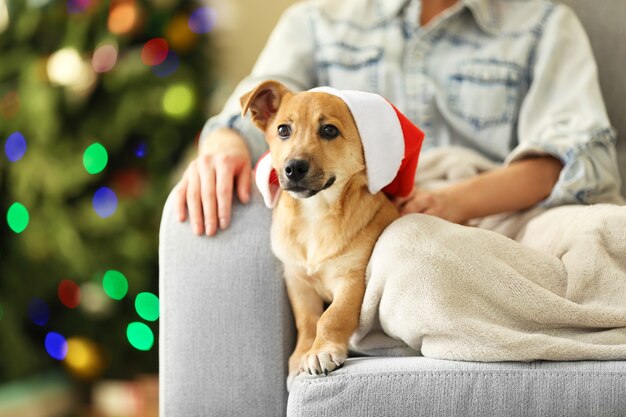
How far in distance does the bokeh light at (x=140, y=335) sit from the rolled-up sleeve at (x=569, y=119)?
109 cm

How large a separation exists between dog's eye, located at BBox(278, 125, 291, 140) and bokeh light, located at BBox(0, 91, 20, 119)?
41.0 inches

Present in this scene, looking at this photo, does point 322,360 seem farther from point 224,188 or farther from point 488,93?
point 488,93

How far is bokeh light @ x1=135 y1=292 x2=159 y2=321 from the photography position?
2.01 metres

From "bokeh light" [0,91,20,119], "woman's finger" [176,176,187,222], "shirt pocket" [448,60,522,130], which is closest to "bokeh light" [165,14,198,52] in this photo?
"bokeh light" [0,91,20,119]

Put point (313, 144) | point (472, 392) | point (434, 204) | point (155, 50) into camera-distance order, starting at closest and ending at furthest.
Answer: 1. point (472, 392)
2. point (313, 144)
3. point (434, 204)
4. point (155, 50)

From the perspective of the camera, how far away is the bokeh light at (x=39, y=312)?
2.02 m

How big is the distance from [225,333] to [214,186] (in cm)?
24

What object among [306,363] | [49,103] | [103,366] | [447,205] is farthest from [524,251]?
[103,366]

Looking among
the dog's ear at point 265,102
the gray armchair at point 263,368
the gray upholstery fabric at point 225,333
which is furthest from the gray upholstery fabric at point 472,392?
the dog's ear at point 265,102

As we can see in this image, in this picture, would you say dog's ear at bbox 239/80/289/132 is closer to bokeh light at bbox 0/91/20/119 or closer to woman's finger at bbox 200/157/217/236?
woman's finger at bbox 200/157/217/236

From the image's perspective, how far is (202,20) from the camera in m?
2.07

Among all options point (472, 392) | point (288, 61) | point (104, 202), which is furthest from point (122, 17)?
point (472, 392)

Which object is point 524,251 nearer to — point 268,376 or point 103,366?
point 268,376

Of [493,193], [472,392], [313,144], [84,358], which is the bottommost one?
[84,358]
